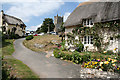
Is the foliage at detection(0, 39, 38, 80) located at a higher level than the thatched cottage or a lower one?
lower

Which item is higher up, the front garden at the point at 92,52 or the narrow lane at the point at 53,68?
the front garden at the point at 92,52

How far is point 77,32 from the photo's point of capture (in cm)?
1190

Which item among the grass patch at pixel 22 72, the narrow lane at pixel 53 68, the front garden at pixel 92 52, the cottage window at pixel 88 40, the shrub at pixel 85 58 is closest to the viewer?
the grass patch at pixel 22 72

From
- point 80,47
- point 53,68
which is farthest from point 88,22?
point 53,68

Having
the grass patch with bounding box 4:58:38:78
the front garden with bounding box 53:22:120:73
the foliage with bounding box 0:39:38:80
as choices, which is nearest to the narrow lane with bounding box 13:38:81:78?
the grass patch with bounding box 4:58:38:78

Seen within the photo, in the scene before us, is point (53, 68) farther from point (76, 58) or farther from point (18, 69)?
point (76, 58)

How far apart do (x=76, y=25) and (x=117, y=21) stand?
5.14 meters

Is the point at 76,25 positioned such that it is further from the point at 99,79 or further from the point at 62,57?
the point at 99,79

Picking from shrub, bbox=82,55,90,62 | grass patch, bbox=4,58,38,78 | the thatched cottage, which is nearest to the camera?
grass patch, bbox=4,58,38,78

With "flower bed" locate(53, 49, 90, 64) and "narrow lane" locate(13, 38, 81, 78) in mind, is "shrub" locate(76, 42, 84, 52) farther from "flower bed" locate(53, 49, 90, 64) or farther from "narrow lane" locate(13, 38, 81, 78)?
"narrow lane" locate(13, 38, 81, 78)

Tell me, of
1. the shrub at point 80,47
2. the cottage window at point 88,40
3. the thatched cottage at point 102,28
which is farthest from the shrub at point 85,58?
the cottage window at point 88,40

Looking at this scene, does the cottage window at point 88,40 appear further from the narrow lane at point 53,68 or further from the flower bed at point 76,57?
the narrow lane at point 53,68

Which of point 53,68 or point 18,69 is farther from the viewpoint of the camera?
point 53,68

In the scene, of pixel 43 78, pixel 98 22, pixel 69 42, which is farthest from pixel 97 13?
pixel 43 78
